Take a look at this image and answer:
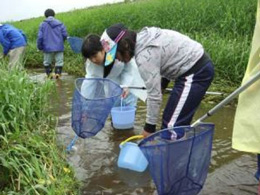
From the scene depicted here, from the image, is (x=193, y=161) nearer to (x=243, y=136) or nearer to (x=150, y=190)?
(x=243, y=136)

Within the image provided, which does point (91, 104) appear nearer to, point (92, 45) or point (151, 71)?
point (92, 45)

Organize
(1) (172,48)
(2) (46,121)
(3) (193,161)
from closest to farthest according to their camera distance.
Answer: (3) (193,161)
(1) (172,48)
(2) (46,121)

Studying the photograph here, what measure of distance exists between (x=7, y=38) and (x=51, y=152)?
5007mm

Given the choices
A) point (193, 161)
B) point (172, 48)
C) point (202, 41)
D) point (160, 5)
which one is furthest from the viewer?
point (160, 5)

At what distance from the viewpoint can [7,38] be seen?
772cm

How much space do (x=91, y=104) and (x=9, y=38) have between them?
4.58 metres

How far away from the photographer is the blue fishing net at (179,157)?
2477mm

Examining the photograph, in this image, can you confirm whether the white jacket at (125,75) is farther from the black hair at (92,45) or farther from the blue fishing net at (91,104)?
the black hair at (92,45)

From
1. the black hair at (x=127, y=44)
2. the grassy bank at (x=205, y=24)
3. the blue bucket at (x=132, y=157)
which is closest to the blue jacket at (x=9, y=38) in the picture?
the grassy bank at (x=205, y=24)

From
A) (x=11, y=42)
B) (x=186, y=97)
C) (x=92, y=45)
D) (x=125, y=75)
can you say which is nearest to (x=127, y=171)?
(x=186, y=97)

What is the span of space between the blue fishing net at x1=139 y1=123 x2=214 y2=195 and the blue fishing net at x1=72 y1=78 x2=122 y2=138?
1321 mm

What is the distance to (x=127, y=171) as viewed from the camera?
3.61 metres

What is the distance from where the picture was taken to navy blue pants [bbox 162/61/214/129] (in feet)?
10.5

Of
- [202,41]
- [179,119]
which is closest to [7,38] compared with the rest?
[202,41]
